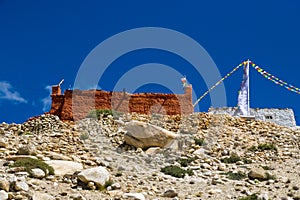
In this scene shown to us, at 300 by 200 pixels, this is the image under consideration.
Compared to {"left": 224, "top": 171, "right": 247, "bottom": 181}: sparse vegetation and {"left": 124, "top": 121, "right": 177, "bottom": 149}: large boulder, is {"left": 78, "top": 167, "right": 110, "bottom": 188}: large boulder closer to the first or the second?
{"left": 224, "top": 171, "right": 247, "bottom": 181}: sparse vegetation

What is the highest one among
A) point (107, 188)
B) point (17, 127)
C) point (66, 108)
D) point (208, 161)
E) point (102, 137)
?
point (66, 108)

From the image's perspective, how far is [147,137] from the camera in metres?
14.3

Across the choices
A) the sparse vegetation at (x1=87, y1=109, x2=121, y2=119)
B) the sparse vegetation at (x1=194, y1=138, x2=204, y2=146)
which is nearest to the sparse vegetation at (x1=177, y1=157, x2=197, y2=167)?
the sparse vegetation at (x1=194, y1=138, x2=204, y2=146)

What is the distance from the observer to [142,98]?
2105 cm

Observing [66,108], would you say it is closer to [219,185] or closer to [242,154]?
[242,154]

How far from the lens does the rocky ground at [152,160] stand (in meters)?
9.21

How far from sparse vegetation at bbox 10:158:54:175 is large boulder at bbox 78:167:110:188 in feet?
3.23

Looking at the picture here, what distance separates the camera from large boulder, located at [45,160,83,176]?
1012cm

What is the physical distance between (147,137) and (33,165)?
17.2 ft

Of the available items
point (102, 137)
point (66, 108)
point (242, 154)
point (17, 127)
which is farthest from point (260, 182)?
point (66, 108)

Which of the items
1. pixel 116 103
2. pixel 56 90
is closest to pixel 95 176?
pixel 116 103

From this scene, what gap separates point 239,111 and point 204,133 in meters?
7.95

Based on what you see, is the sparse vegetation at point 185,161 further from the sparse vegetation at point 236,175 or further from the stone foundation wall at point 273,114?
the stone foundation wall at point 273,114

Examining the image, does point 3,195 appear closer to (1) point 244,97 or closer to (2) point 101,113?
(2) point 101,113
